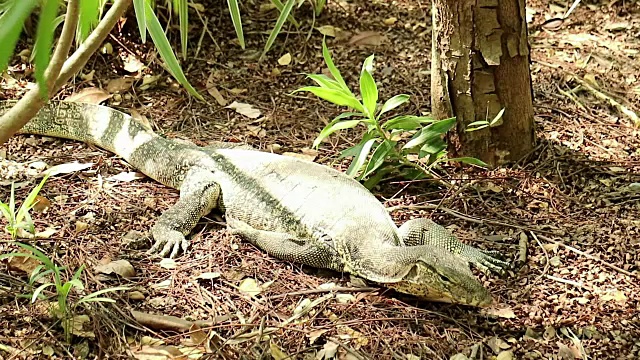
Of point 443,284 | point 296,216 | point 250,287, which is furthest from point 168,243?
point 443,284

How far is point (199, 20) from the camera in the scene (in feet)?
18.4

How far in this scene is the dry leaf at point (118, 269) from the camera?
3.54 m

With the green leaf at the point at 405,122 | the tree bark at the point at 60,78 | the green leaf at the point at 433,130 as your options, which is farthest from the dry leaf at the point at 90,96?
the tree bark at the point at 60,78

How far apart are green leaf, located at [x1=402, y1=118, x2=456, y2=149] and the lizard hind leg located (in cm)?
49

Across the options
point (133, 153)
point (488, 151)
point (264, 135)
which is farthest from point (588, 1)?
point (133, 153)

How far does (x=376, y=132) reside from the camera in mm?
4098

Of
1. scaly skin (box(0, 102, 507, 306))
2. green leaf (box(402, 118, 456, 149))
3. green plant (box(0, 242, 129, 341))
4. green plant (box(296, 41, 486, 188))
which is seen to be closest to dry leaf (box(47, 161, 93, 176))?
scaly skin (box(0, 102, 507, 306))

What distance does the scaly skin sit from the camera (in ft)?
11.1

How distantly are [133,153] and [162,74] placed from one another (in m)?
0.97

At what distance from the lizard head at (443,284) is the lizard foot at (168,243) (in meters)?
1.09

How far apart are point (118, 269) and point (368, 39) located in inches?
112

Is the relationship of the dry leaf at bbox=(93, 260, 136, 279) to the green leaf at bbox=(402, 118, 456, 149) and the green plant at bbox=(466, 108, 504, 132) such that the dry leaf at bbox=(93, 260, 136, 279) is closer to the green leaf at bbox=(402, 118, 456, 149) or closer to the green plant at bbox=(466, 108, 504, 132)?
the green leaf at bbox=(402, 118, 456, 149)

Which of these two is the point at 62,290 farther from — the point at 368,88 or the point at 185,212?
the point at 368,88

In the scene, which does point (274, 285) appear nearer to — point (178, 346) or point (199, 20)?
point (178, 346)
